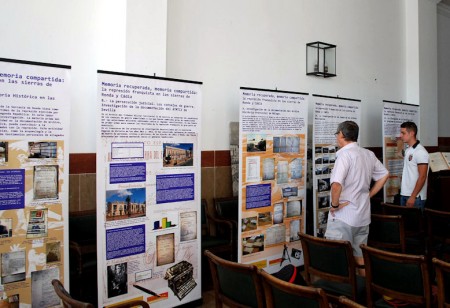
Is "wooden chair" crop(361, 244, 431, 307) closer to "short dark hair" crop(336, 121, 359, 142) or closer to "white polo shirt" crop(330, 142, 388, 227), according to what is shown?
"white polo shirt" crop(330, 142, 388, 227)

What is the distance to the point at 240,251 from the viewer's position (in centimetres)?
393

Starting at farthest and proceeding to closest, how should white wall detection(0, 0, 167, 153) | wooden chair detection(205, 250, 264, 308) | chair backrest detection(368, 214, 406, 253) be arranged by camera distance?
white wall detection(0, 0, 167, 153), chair backrest detection(368, 214, 406, 253), wooden chair detection(205, 250, 264, 308)

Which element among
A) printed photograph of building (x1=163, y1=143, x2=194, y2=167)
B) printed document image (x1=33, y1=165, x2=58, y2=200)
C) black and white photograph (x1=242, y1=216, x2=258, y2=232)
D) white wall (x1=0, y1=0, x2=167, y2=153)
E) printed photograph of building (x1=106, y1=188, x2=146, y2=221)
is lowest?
black and white photograph (x1=242, y1=216, x2=258, y2=232)

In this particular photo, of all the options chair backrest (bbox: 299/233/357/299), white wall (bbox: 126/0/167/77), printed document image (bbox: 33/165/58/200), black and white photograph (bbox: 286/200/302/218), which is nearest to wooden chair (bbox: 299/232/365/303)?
chair backrest (bbox: 299/233/357/299)

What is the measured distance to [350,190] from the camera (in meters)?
3.42

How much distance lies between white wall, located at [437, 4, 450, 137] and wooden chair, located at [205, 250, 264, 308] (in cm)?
692

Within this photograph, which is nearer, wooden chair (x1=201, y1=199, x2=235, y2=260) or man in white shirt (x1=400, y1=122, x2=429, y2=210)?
wooden chair (x1=201, y1=199, x2=235, y2=260)

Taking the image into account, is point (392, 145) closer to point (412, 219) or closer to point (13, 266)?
point (412, 219)

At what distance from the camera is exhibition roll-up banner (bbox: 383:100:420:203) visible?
18.7ft

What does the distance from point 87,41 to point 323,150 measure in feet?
9.71

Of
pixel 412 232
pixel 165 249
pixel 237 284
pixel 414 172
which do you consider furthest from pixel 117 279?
pixel 414 172

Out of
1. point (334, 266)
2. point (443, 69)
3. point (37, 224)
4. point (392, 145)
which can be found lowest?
point (334, 266)

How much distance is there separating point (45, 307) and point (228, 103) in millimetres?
2749

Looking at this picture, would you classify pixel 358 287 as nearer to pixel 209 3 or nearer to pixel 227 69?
pixel 227 69
